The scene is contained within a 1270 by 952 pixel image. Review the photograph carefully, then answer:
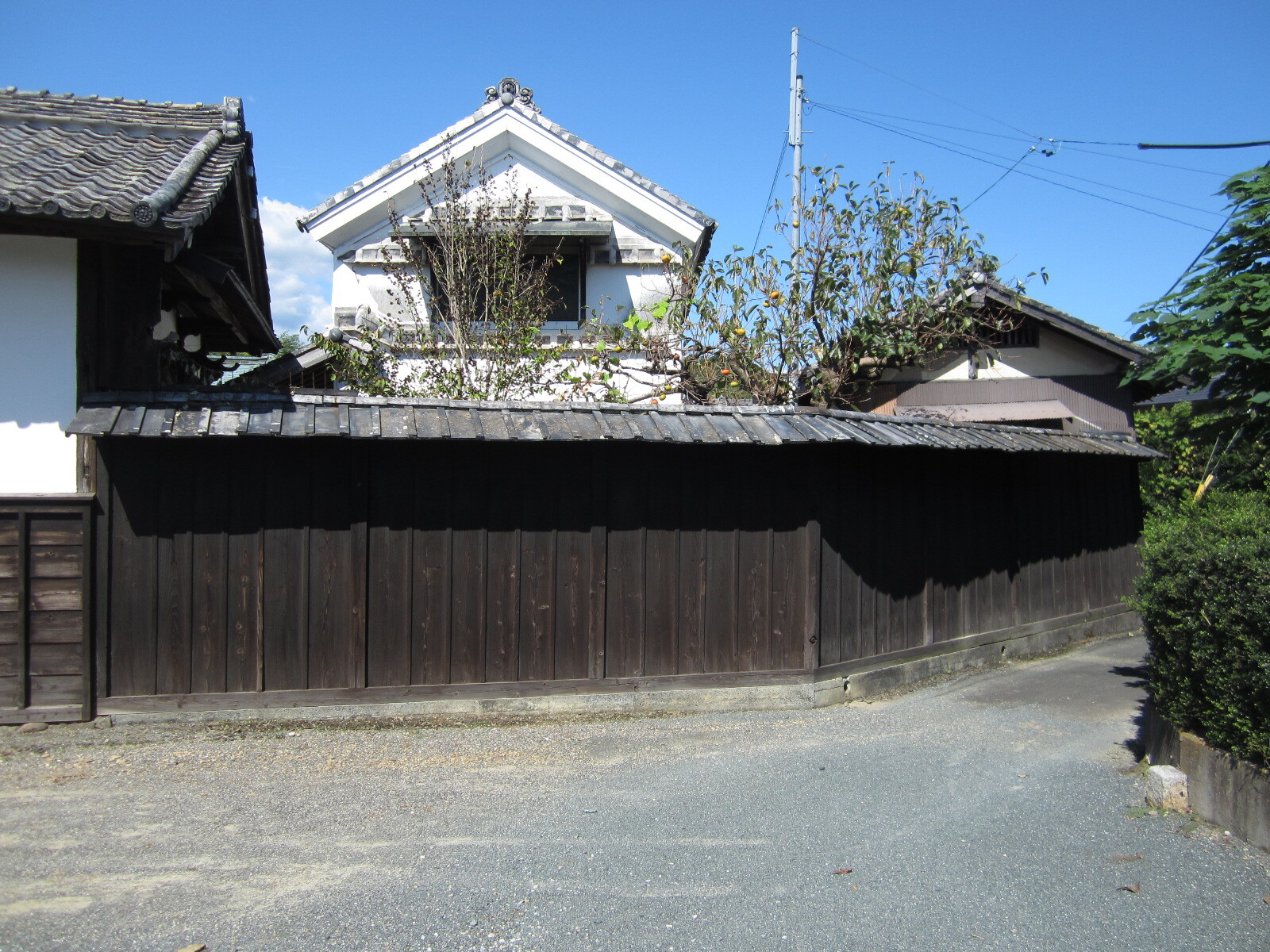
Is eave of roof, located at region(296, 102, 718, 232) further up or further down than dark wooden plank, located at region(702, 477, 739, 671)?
further up

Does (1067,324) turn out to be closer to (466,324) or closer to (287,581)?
(466,324)

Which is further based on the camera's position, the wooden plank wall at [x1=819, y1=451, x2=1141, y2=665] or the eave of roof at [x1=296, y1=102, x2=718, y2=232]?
the eave of roof at [x1=296, y1=102, x2=718, y2=232]

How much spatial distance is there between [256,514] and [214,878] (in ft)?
9.93

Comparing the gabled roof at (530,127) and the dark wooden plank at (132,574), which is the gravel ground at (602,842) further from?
the gabled roof at (530,127)

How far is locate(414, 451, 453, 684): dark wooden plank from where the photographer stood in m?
7.08

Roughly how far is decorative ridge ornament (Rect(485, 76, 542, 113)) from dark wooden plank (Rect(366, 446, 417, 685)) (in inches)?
316

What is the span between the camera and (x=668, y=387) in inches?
452

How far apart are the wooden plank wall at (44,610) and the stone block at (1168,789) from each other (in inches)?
286

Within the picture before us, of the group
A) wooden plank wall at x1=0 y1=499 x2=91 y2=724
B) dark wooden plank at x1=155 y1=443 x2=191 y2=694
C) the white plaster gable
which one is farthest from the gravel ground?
the white plaster gable

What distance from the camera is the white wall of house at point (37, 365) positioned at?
6.39 meters

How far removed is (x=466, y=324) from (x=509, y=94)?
4372mm

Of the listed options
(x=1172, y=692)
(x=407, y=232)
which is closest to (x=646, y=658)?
(x=1172, y=692)

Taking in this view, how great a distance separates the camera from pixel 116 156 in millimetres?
7762

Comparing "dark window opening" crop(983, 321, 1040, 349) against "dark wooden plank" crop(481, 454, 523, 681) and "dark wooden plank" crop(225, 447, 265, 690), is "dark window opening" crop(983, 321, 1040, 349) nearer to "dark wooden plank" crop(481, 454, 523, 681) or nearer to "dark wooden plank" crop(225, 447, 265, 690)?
"dark wooden plank" crop(481, 454, 523, 681)
